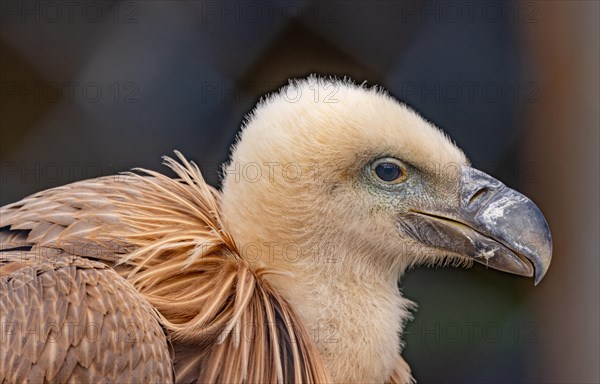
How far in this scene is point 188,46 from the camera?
214 centimetres

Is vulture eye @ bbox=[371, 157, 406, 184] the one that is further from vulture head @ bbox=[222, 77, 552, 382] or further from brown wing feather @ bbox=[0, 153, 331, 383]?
brown wing feather @ bbox=[0, 153, 331, 383]

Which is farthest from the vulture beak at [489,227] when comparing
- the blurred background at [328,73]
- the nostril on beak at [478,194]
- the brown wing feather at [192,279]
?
the blurred background at [328,73]

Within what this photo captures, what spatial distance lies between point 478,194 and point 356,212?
0.21 metres

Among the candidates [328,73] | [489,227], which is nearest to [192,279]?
[489,227]

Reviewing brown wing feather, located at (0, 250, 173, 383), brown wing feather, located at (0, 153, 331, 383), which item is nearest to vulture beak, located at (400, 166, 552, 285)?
brown wing feather, located at (0, 153, 331, 383)


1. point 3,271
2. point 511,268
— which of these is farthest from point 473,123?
point 3,271

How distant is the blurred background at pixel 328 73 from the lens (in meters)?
2.04

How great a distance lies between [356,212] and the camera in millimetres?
1344

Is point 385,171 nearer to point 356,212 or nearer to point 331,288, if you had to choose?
point 356,212

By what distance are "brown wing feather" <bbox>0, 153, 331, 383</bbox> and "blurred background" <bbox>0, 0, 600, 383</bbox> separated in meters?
0.74

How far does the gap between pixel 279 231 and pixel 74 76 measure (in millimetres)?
948

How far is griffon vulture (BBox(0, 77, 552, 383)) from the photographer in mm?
1268

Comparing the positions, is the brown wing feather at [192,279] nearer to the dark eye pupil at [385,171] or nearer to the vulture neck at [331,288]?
the vulture neck at [331,288]

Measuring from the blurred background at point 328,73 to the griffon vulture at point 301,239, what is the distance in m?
0.72
